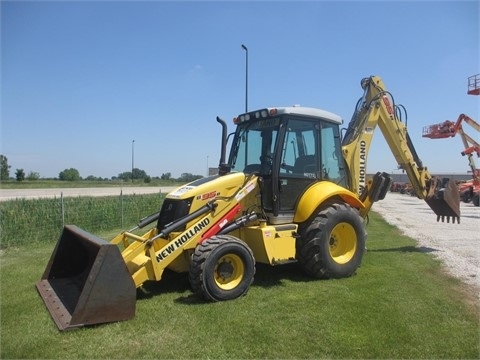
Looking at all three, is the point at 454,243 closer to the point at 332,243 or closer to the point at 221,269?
the point at 332,243

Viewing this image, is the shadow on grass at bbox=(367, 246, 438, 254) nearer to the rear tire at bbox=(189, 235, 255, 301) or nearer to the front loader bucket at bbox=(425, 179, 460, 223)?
the front loader bucket at bbox=(425, 179, 460, 223)

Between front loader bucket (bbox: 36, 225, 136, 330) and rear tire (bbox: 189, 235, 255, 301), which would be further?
rear tire (bbox: 189, 235, 255, 301)

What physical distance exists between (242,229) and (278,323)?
83.5 inches

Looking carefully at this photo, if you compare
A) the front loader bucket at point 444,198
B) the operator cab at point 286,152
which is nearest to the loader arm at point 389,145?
the front loader bucket at point 444,198

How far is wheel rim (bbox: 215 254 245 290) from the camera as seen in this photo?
607 cm

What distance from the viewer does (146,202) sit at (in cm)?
1759

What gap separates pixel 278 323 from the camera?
5.16m

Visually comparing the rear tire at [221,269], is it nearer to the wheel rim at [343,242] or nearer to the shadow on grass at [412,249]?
the wheel rim at [343,242]

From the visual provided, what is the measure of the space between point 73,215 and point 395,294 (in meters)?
10.6

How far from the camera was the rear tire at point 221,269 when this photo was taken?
5801mm

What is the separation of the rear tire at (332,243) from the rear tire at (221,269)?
1.28m

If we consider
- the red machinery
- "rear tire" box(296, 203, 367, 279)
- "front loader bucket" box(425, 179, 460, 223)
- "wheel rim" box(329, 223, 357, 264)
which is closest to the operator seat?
"rear tire" box(296, 203, 367, 279)

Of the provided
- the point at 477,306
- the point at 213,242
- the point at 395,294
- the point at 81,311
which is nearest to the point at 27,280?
the point at 81,311

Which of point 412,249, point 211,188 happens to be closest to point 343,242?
point 211,188
